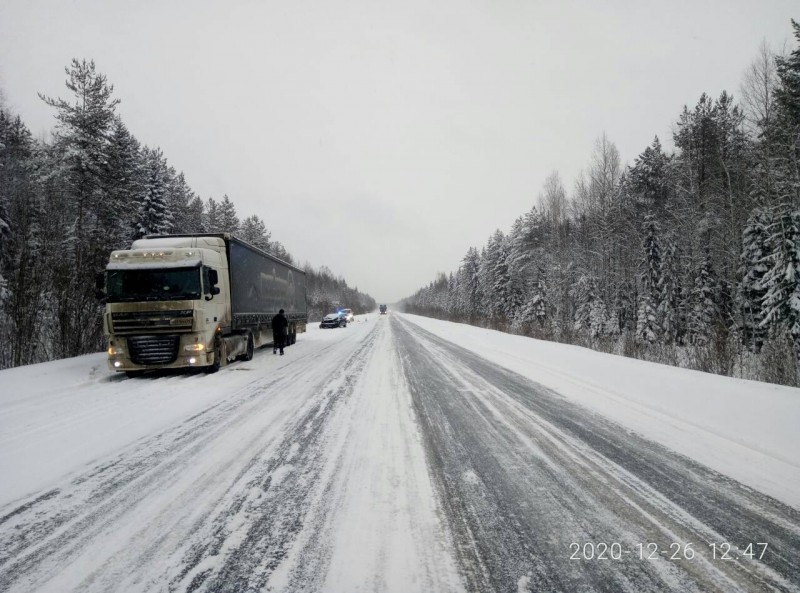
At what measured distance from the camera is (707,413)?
19.4 ft

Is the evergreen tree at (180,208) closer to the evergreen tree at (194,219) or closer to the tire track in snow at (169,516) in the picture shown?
the evergreen tree at (194,219)

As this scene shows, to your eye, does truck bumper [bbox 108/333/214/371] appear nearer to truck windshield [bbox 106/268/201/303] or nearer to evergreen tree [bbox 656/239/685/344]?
truck windshield [bbox 106/268/201/303]

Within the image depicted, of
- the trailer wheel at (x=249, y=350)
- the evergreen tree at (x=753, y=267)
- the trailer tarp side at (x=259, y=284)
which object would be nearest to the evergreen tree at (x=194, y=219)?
the trailer tarp side at (x=259, y=284)

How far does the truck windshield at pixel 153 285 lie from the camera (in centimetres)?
959

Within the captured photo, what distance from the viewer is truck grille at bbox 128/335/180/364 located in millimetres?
9406

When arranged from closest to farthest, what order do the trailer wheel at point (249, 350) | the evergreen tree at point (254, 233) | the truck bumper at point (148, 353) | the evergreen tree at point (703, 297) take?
the truck bumper at point (148, 353) → the trailer wheel at point (249, 350) → the evergreen tree at point (703, 297) → the evergreen tree at point (254, 233)

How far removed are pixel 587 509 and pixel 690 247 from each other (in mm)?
30091

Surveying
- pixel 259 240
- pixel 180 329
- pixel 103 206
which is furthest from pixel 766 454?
pixel 259 240

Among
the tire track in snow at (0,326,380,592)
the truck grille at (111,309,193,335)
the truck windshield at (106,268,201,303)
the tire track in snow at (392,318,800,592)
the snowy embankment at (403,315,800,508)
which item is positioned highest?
the truck windshield at (106,268,201,303)

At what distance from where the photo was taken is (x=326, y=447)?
454 centimetres

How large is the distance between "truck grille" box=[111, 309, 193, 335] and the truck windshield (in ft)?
1.25

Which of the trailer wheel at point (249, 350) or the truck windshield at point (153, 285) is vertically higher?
the truck windshield at point (153, 285)

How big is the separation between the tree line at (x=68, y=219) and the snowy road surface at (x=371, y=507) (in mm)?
7168

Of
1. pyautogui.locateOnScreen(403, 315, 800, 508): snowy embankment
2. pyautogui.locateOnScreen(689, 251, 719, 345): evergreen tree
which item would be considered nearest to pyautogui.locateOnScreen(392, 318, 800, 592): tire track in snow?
pyautogui.locateOnScreen(403, 315, 800, 508): snowy embankment
